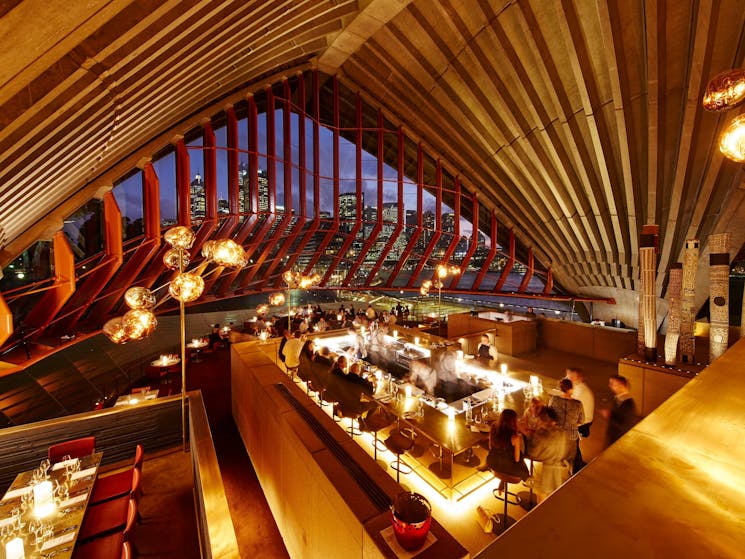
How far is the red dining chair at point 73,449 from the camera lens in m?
4.02

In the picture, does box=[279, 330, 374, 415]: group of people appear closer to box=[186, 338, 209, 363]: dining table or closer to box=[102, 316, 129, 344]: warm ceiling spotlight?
box=[102, 316, 129, 344]: warm ceiling spotlight

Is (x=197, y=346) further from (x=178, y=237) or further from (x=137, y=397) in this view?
(x=178, y=237)

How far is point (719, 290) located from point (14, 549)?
8.40m

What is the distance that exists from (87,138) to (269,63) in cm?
642

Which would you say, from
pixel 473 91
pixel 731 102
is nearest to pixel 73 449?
pixel 731 102

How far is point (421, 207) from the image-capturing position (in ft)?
44.6

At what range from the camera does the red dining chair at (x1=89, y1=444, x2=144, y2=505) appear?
374 centimetres

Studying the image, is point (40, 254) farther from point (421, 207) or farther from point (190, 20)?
point (421, 207)

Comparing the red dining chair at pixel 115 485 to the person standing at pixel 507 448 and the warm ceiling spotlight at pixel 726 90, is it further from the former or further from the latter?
the warm ceiling spotlight at pixel 726 90

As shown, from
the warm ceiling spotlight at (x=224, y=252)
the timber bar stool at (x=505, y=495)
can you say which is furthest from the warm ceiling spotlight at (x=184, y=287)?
the timber bar stool at (x=505, y=495)

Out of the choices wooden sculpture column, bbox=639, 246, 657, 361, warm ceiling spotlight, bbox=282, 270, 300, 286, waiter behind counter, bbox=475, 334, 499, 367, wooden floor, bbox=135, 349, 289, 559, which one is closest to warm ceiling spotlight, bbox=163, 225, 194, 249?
wooden floor, bbox=135, 349, 289, 559

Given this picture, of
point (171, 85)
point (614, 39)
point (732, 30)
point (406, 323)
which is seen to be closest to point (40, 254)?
point (171, 85)

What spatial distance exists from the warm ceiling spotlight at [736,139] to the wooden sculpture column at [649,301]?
3.15 metres

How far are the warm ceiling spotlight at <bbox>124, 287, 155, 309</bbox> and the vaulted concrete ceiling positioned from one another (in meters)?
1.70
